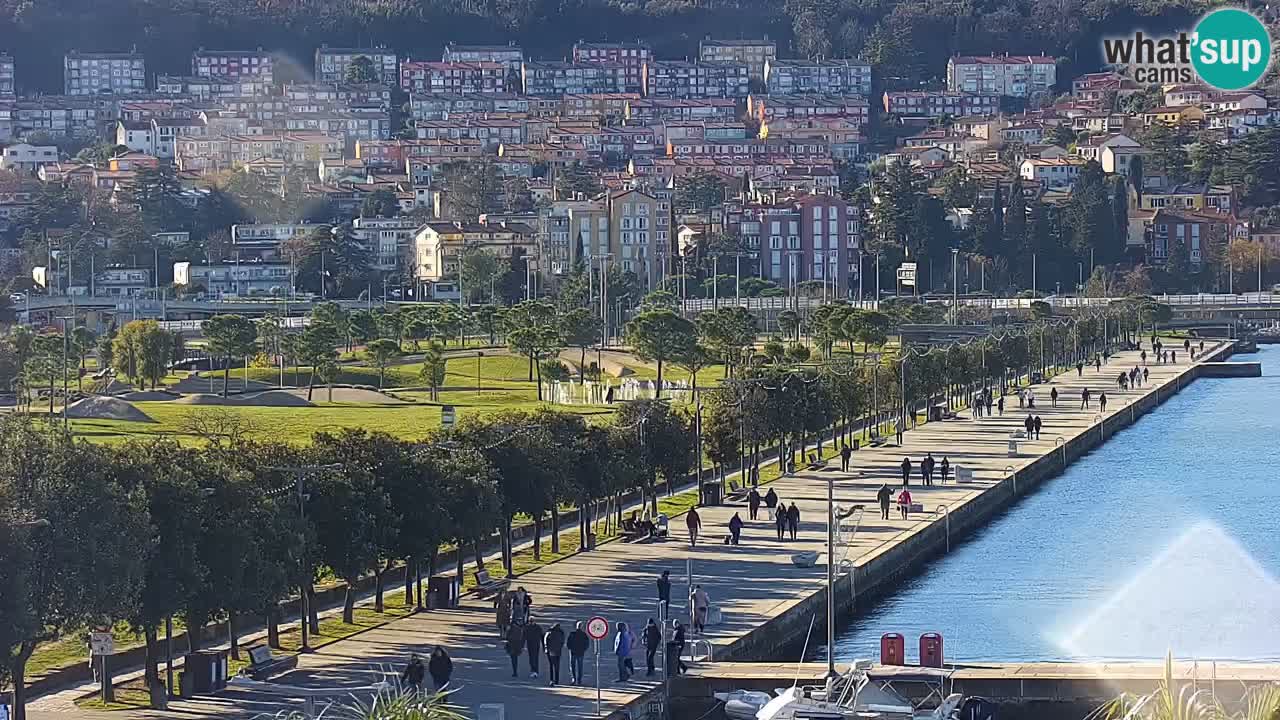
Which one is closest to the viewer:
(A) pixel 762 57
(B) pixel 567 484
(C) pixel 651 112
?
(B) pixel 567 484

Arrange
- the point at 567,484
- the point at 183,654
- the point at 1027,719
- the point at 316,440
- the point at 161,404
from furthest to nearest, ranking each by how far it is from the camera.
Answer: the point at 161,404, the point at 567,484, the point at 316,440, the point at 183,654, the point at 1027,719

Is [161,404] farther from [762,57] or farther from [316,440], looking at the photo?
[762,57]

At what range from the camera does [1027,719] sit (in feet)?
75.4

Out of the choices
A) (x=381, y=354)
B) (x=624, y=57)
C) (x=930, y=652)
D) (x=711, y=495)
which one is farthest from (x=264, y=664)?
(x=624, y=57)

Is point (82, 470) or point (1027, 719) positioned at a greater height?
point (82, 470)

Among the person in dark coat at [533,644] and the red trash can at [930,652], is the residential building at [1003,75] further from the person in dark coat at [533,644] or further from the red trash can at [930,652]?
the red trash can at [930,652]

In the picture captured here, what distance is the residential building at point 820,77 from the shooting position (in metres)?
191

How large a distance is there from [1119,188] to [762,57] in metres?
76.5

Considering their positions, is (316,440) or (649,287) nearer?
(316,440)

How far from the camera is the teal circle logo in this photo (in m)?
102

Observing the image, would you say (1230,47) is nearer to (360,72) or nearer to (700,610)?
(700,610)

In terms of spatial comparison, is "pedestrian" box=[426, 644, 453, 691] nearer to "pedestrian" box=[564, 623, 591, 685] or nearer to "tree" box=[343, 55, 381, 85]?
"pedestrian" box=[564, 623, 591, 685]

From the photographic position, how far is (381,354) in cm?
6938

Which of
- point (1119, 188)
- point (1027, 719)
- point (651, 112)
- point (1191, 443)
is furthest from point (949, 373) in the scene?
point (651, 112)
